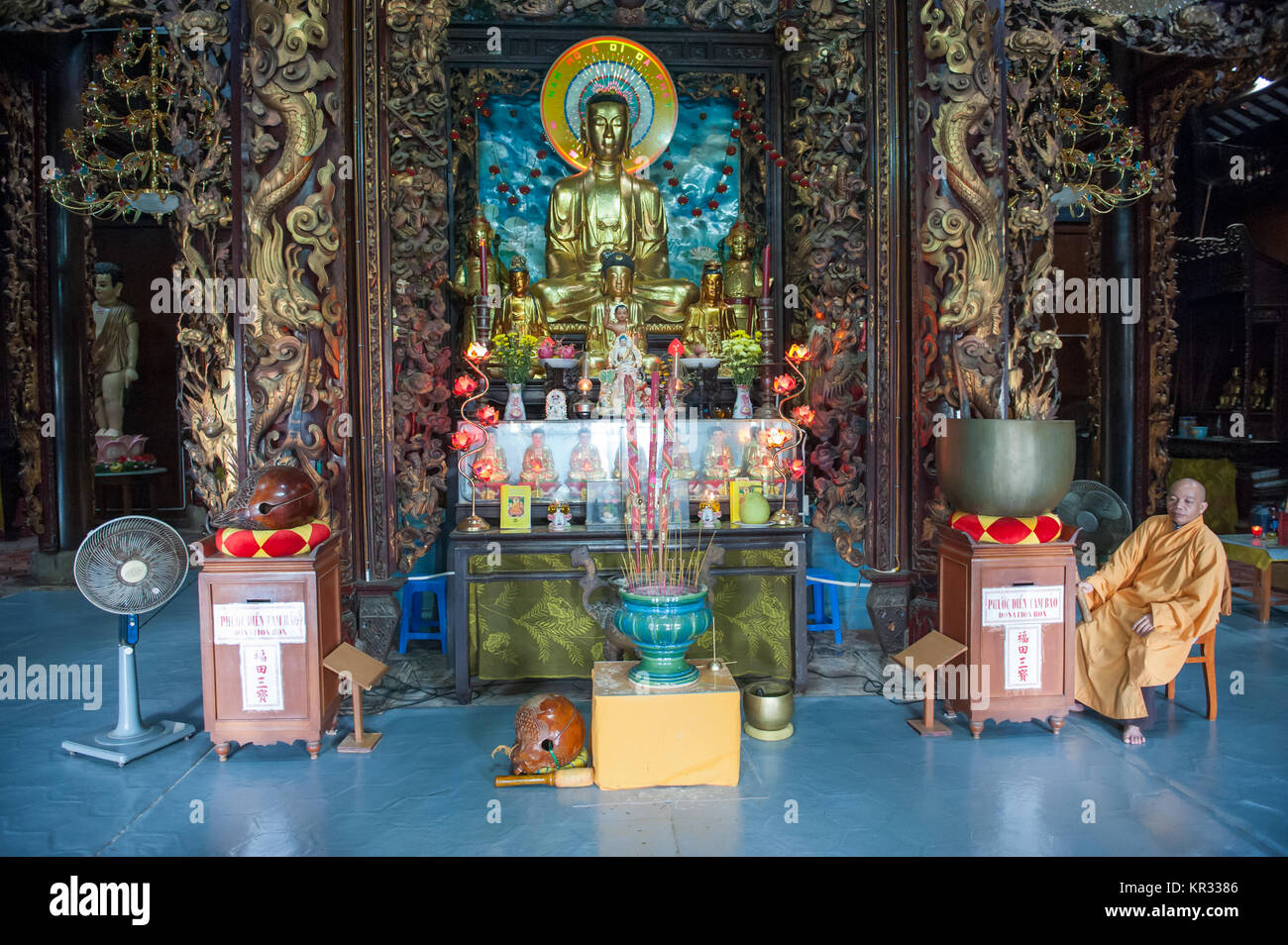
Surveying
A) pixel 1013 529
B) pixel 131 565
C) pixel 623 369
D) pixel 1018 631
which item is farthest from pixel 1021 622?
pixel 131 565

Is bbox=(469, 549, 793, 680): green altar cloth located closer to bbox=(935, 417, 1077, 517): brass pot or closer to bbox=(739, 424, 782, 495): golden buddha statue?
bbox=(739, 424, 782, 495): golden buddha statue

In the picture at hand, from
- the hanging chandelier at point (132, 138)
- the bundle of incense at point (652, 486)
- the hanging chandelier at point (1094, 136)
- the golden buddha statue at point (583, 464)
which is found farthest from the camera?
the hanging chandelier at point (132, 138)

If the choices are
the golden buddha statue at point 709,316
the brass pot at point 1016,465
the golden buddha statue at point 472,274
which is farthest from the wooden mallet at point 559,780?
the golden buddha statue at point 709,316

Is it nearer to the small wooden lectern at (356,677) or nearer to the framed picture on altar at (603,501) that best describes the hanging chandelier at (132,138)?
the framed picture on altar at (603,501)

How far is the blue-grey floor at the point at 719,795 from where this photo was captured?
2703 millimetres

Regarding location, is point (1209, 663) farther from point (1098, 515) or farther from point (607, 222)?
A: point (607, 222)

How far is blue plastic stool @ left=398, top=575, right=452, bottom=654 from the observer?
4914mm

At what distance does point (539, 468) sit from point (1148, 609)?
282 centimetres

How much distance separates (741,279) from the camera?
632 centimetres

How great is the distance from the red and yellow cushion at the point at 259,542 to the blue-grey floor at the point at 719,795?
0.80m

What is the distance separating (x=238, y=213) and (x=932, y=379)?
3263 millimetres

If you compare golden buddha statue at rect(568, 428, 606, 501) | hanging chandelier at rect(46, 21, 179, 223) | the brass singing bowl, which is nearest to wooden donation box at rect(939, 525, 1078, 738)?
the brass singing bowl

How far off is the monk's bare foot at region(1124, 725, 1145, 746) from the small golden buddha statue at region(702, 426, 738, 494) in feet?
6.99

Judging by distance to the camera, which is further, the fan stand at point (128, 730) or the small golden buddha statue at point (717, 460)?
the small golden buddha statue at point (717, 460)
